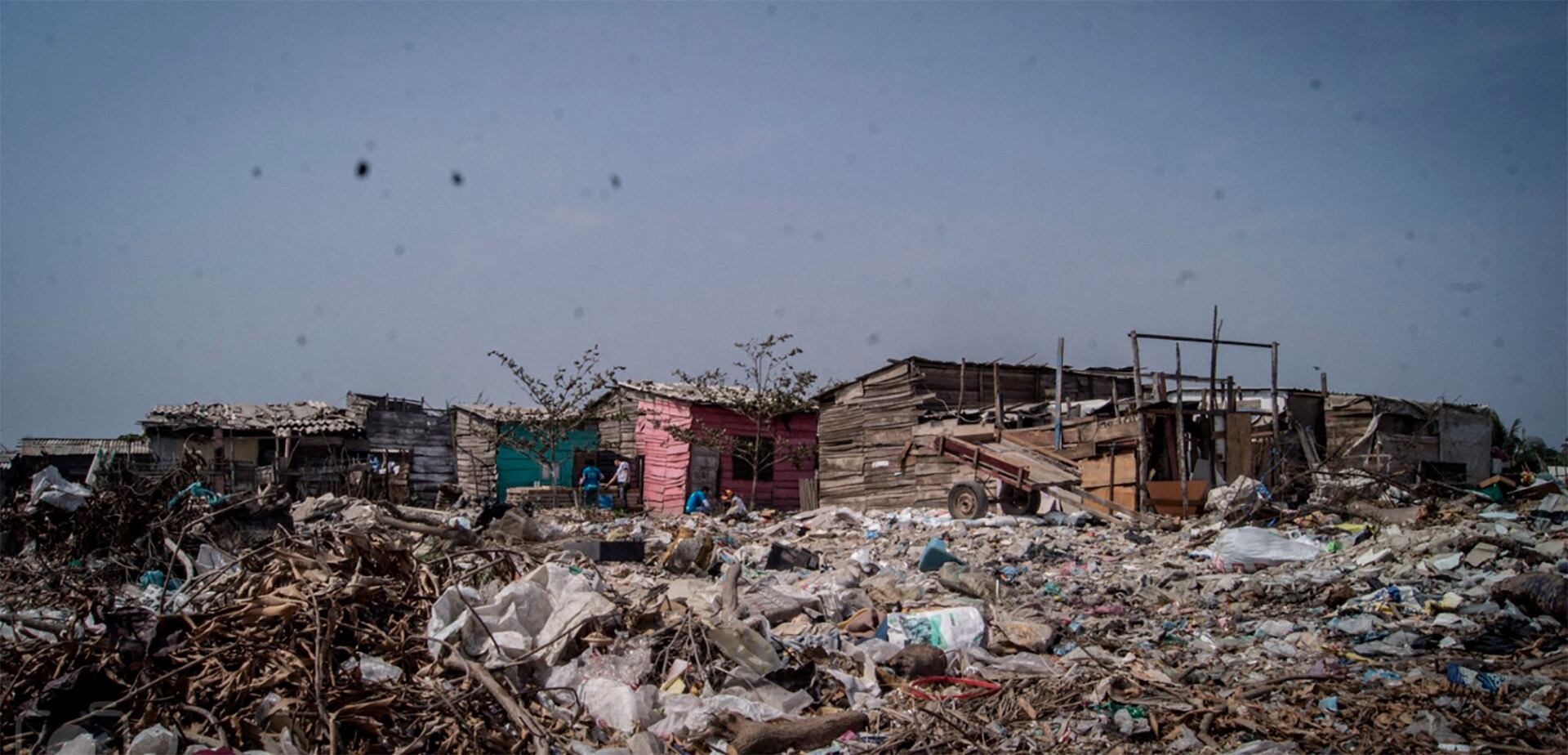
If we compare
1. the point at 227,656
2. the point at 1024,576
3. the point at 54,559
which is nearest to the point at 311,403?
the point at 54,559

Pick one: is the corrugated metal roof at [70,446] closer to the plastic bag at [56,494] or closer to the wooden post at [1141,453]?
the plastic bag at [56,494]

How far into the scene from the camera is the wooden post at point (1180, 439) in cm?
1255

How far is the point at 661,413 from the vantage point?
22.0 m

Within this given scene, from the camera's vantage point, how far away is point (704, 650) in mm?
4879

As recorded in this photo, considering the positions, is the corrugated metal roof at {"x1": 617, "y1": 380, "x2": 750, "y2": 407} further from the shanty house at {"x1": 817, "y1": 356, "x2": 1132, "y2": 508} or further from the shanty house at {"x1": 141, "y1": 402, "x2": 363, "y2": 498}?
the shanty house at {"x1": 141, "y1": 402, "x2": 363, "y2": 498}

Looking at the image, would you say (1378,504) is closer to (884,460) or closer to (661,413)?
(884,460)

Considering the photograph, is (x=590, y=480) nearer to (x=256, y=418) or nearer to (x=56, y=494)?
(x=256, y=418)

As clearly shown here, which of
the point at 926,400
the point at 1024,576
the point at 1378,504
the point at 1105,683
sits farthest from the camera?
the point at 926,400

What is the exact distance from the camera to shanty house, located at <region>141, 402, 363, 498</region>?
1988cm

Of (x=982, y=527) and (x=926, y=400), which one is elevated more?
(x=926, y=400)

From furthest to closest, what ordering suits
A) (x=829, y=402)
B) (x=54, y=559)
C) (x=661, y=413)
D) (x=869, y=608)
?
(x=661, y=413) < (x=829, y=402) < (x=54, y=559) < (x=869, y=608)

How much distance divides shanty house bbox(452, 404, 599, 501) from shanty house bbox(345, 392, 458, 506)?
403 mm

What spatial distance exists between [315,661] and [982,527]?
9.60 m

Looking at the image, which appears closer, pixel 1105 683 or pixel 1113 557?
pixel 1105 683
